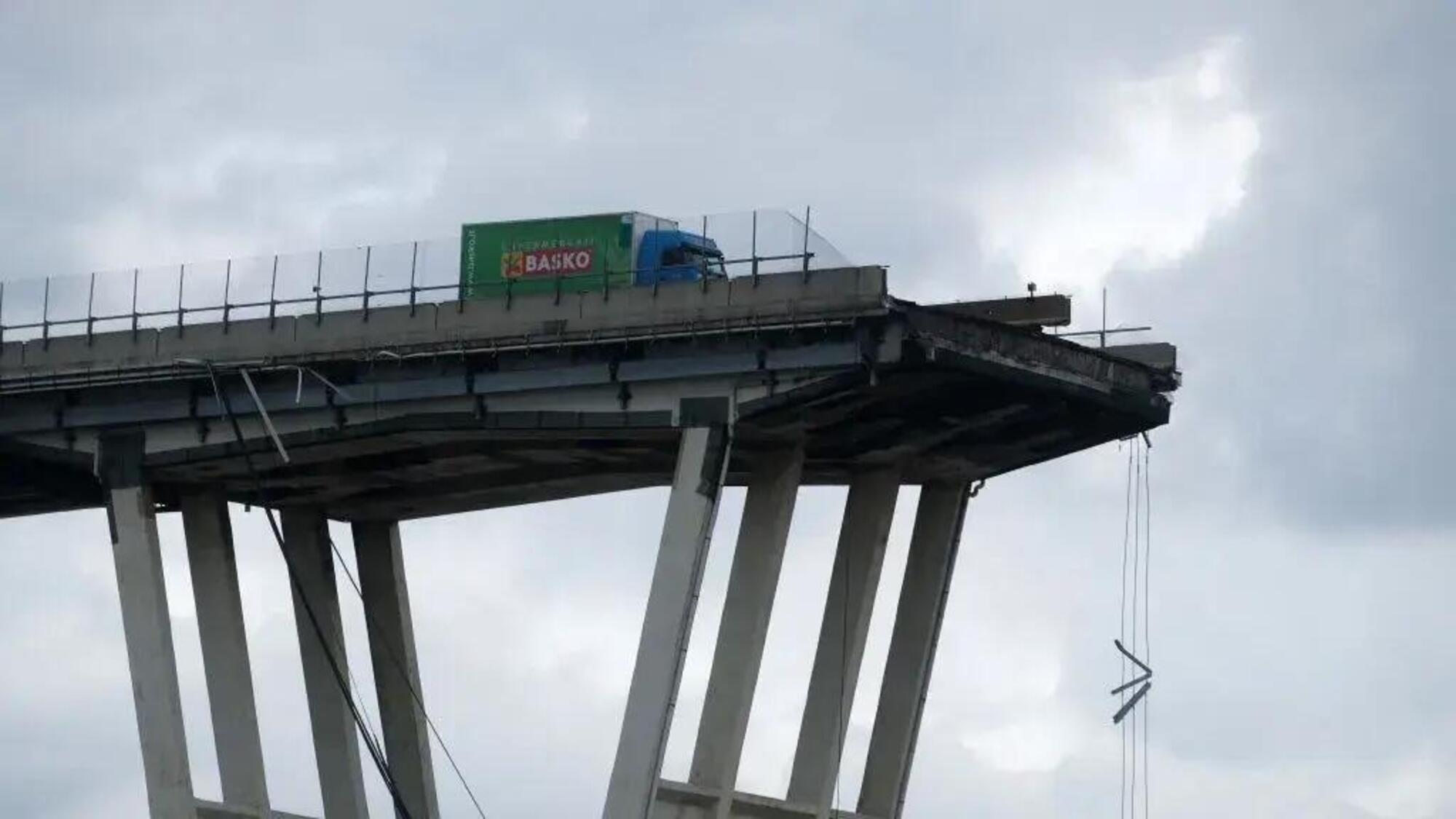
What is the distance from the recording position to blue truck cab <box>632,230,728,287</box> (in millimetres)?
92125

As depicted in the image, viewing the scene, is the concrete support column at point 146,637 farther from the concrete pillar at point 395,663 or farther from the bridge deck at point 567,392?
the concrete pillar at point 395,663

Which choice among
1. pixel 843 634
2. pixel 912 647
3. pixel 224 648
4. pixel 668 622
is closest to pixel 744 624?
pixel 668 622

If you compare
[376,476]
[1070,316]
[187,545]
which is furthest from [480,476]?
[1070,316]

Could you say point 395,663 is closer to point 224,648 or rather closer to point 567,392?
point 224,648

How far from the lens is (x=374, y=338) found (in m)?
95.9

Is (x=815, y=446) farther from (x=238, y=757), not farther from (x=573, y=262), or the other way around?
(x=238, y=757)

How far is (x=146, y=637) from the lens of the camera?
333ft

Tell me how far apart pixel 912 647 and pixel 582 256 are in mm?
17254

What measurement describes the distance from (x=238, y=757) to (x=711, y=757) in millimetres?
17539

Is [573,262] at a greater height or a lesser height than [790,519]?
greater

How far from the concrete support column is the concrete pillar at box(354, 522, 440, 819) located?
1023 centimetres

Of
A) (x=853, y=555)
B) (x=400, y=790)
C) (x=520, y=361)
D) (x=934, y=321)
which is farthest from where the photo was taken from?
(x=400, y=790)

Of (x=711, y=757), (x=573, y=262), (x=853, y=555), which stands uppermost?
(x=573, y=262)

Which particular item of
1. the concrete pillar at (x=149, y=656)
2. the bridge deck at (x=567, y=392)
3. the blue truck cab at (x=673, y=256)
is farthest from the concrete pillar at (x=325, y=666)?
the blue truck cab at (x=673, y=256)
